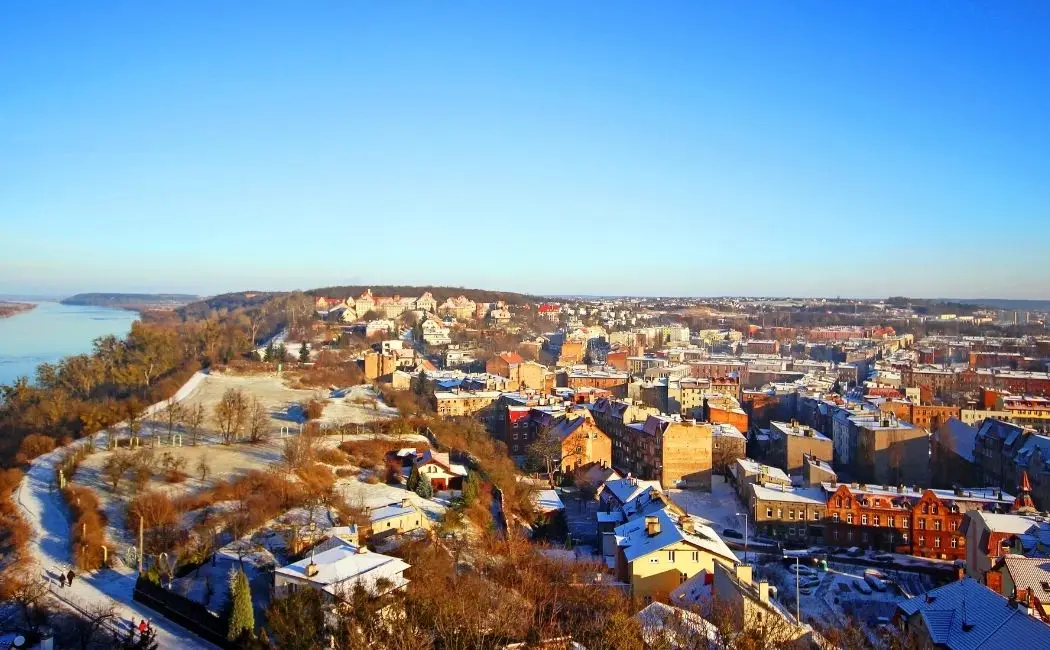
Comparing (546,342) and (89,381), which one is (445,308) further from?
(89,381)

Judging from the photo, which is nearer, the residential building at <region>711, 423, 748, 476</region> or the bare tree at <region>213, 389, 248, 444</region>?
the bare tree at <region>213, 389, 248, 444</region>

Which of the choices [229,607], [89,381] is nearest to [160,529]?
[229,607]

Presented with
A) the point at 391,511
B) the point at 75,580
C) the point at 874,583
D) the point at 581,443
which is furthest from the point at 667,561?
the point at 581,443

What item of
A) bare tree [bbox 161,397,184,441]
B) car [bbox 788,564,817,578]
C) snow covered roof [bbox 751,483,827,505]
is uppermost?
bare tree [bbox 161,397,184,441]

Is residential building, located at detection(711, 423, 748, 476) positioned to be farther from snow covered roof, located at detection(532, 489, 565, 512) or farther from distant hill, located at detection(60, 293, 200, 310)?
distant hill, located at detection(60, 293, 200, 310)

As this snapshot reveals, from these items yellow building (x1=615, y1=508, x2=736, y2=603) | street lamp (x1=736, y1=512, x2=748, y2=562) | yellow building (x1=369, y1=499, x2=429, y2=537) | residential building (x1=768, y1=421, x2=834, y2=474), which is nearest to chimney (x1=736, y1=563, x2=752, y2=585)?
yellow building (x1=615, y1=508, x2=736, y2=603)
